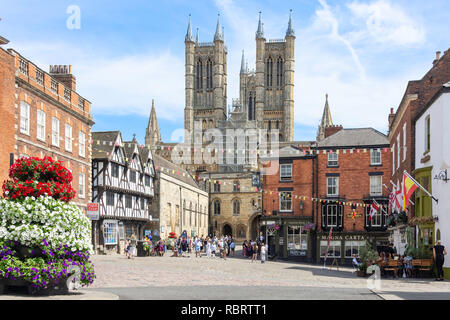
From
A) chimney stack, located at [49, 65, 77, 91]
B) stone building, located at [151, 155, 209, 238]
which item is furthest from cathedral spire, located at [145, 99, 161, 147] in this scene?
chimney stack, located at [49, 65, 77, 91]

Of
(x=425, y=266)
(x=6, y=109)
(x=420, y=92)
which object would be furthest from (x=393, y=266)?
(x=6, y=109)

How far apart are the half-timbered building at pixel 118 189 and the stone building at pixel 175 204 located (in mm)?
1709

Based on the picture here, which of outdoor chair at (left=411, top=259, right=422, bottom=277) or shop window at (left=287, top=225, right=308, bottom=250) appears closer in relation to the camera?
outdoor chair at (left=411, top=259, right=422, bottom=277)

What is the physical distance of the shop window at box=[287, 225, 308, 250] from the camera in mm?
43078

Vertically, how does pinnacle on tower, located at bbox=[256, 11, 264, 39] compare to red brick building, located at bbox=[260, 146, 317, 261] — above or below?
above

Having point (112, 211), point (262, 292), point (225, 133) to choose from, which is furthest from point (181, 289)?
point (225, 133)

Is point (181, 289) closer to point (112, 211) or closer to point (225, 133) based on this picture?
point (112, 211)

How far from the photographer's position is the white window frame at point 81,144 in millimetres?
34875

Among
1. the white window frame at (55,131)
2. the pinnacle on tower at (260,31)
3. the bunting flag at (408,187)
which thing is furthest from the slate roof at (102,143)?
the pinnacle on tower at (260,31)

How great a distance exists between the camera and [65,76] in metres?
35.2

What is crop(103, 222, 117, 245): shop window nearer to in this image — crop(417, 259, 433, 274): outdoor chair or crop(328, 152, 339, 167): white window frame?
crop(328, 152, 339, 167): white window frame

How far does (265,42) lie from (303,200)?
295 feet

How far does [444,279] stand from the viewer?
67.9 ft

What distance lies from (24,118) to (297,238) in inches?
949
